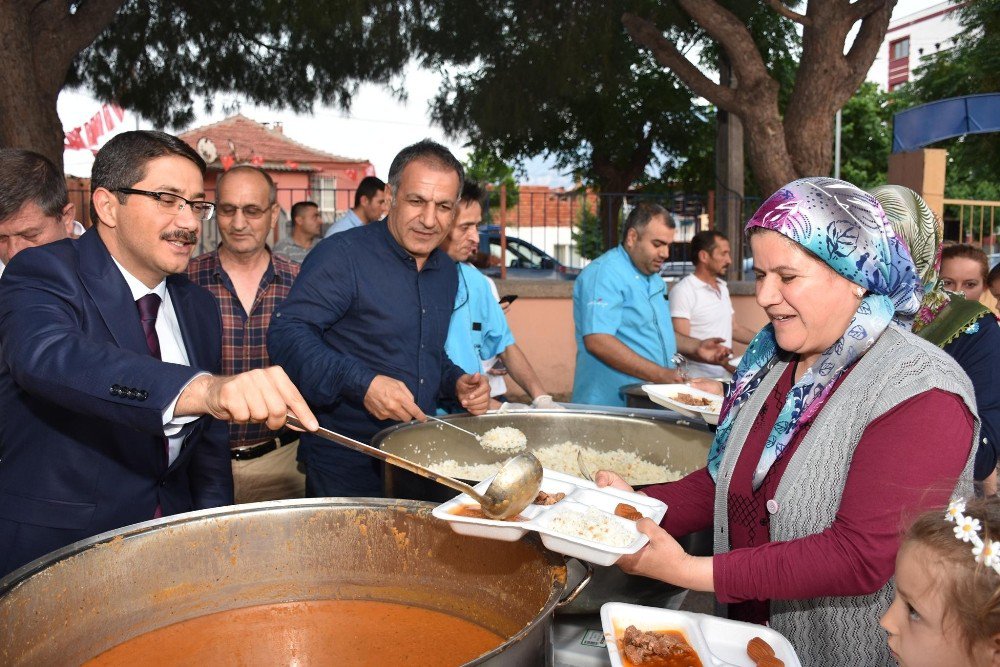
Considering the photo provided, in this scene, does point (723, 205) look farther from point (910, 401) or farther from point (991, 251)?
point (910, 401)

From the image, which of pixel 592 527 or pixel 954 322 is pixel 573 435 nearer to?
pixel 954 322

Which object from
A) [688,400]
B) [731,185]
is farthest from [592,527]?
[731,185]

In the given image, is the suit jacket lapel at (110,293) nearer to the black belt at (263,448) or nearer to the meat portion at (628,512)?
the meat portion at (628,512)

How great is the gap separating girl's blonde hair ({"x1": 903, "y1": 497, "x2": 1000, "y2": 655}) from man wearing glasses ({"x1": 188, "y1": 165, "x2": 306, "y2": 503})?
2.33 metres

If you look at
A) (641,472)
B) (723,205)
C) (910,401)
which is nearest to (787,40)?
(723,205)

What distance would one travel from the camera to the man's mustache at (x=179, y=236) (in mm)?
1766

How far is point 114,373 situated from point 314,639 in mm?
576

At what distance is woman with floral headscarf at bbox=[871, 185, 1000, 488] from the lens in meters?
1.94

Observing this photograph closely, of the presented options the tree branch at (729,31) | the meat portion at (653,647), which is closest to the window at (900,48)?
the tree branch at (729,31)

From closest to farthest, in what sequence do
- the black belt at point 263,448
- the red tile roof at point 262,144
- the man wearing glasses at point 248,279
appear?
the black belt at point 263,448 < the man wearing glasses at point 248,279 < the red tile roof at point 262,144

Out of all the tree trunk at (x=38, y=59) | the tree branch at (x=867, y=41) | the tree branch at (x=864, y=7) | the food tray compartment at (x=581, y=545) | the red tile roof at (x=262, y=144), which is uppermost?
the red tile roof at (x=262, y=144)

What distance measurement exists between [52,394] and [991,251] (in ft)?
32.7

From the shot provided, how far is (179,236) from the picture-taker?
1778mm

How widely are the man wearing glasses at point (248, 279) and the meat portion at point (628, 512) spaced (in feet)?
6.00
